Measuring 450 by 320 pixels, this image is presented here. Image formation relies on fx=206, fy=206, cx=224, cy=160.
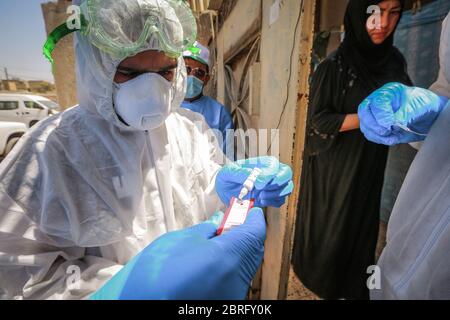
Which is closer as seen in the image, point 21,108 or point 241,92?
point 241,92

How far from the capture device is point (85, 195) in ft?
2.34

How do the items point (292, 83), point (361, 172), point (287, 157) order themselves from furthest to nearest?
point (361, 172) → point (287, 157) → point (292, 83)

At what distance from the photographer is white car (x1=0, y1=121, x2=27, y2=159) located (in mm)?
5074

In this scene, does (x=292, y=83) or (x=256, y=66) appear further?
(x=256, y=66)

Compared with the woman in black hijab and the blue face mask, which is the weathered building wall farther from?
the blue face mask

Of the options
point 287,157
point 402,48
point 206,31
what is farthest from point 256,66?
point 206,31

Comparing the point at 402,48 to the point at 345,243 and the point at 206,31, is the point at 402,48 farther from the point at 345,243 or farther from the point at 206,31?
the point at 206,31

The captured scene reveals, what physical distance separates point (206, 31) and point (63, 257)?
3650mm

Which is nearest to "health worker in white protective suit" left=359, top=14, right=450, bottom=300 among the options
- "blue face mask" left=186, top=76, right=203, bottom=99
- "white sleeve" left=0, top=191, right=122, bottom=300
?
"white sleeve" left=0, top=191, right=122, bottom=300

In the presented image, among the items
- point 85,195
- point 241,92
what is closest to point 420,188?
point 85,195

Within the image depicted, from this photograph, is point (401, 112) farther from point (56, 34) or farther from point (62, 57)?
point (62, 57)

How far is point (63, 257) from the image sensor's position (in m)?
0.73

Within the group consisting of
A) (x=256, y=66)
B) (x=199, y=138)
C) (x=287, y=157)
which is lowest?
(x=287, y=157)

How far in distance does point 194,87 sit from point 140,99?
62.7 inches
